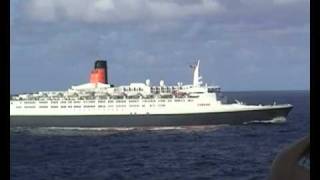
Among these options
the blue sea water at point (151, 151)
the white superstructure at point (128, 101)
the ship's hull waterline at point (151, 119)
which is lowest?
the blue sea water at point (151, 151)

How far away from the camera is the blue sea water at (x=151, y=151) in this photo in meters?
15.5

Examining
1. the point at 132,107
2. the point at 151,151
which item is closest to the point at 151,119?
the point at 132,107

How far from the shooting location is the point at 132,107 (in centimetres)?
2291

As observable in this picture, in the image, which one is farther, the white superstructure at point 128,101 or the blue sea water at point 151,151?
the white superstructure at point 128,101

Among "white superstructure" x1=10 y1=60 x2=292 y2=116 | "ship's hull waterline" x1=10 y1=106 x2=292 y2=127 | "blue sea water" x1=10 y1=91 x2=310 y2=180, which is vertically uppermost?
"white superstructure" x1=10 y1=60 x2=292 y2=116

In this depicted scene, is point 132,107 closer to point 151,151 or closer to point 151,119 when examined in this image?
point 151,119

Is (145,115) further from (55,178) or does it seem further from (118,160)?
(55,178)

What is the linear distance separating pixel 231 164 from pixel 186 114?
6.70 meters

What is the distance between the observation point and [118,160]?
1823cm

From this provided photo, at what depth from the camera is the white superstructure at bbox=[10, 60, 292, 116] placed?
74.8 feet

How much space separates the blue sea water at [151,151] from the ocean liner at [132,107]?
42cm

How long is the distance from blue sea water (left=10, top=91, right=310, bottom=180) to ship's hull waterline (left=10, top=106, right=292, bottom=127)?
0.30m

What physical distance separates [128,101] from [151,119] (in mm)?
1063
